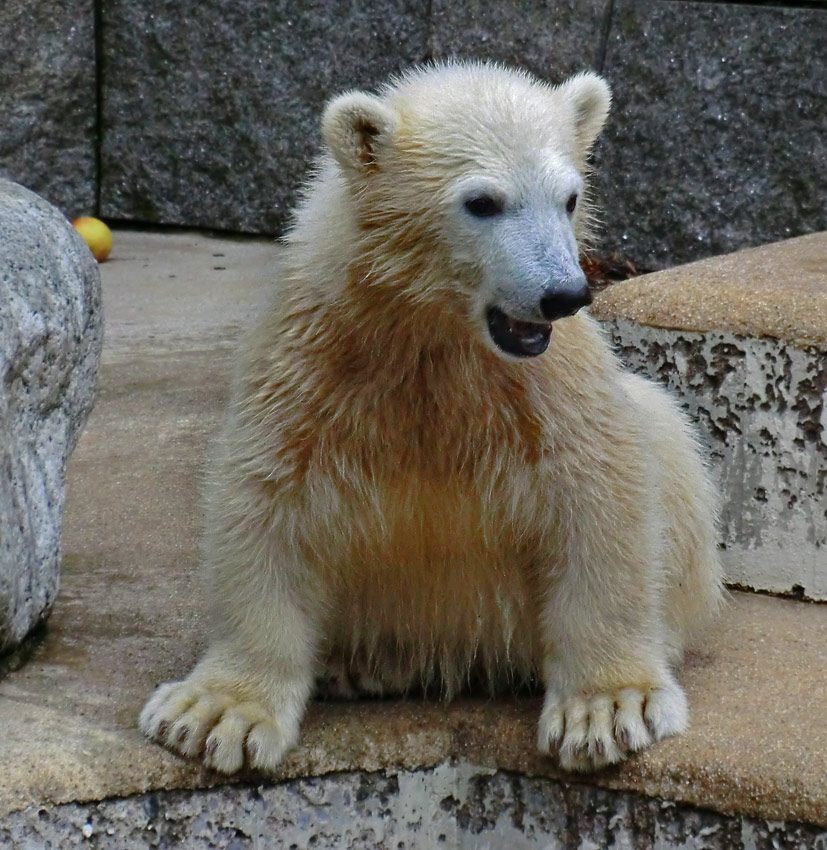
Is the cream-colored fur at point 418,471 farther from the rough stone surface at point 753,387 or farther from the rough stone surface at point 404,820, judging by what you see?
the rough stone surface at point 753,387

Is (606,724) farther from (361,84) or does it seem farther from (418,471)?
(361,84)

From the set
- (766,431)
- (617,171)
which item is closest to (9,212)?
(766,431)

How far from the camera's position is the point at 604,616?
95.0 inches

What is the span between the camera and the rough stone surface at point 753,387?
3.12 m

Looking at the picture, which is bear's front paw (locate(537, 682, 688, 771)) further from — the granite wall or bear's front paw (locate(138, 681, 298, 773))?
the granite wall

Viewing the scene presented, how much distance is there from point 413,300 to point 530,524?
447 millimetres

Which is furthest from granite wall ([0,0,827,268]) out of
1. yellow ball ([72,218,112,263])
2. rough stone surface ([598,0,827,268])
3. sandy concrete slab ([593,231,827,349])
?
sandy concrete slab ([593,231,827,349])

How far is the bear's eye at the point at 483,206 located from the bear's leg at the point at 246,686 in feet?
2.36

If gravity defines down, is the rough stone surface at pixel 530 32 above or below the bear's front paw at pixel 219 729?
above

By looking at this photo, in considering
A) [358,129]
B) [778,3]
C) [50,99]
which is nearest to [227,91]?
[50,99]

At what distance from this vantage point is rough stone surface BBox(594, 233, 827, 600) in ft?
10.2

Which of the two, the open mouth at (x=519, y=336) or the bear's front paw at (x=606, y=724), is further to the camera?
the bear's front paw at (x=606, y=724)

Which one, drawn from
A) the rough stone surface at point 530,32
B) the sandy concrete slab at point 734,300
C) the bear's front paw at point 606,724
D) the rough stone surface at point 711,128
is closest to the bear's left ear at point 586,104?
the sandy concrete slab at point 734,300

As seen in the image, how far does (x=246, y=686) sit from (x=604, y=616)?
0.65m
